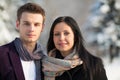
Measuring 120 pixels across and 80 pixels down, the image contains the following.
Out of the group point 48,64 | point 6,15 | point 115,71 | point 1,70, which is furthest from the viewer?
point 115,71

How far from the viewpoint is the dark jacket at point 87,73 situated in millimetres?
3254

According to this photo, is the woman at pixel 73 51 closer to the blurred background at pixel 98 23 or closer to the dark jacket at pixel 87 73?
the dark jacket at pixel 87 73

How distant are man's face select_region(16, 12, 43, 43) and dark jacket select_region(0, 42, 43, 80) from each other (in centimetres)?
14

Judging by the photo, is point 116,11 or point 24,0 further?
point 116,11

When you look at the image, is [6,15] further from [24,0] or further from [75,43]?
[75,43]

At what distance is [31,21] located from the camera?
3.10 meters

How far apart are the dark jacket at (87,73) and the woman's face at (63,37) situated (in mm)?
183

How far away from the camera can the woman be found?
3.25 m

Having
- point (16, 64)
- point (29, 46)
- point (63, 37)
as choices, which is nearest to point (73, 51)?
point (63, 37)

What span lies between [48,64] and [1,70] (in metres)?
0.41

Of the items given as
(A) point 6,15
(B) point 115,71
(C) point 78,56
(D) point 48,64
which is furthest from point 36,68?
(B) point 115,71

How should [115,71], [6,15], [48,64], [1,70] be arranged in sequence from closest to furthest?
1. [1,70]
2. [48,64]
3. [6,15]
4. [115,71]

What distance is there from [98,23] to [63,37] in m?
4.88

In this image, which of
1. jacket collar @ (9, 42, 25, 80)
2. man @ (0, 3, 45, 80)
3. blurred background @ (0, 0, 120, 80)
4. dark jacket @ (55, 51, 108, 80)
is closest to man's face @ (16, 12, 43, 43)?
man @ (0, 3, 45, 80)
